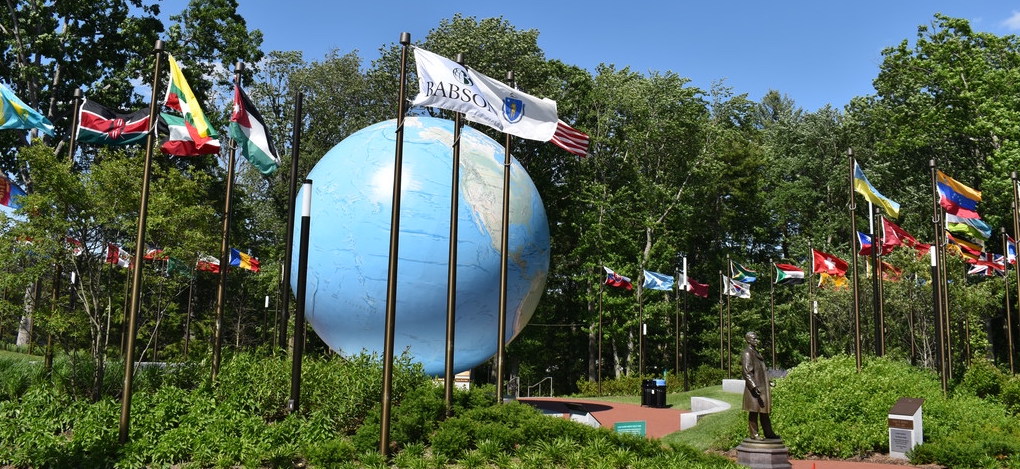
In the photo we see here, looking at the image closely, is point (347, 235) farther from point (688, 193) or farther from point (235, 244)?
point (688, 193)

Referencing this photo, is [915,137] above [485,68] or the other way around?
the other way around

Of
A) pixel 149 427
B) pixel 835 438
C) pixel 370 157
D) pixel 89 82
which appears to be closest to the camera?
pixel 149 427

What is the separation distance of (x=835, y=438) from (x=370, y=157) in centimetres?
1217

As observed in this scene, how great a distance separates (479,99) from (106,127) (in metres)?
8.24

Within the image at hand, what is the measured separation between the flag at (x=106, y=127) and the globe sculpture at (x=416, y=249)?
427 centimetres

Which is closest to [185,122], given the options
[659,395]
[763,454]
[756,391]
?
[756,391]

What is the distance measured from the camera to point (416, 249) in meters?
18.6

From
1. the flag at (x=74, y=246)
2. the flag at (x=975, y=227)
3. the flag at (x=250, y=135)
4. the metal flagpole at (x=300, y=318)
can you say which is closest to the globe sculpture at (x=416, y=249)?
the metal flagpole at (x=300, y=318)

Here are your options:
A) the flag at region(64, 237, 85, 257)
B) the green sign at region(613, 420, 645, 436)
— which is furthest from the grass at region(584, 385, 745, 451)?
the flag at region(64, 237, 85, 257)

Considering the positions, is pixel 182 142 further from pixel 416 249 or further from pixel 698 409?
pixel 698 409

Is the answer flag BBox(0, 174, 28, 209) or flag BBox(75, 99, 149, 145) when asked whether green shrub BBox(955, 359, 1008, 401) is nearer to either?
flag BBox(75, 99, 149, 145)

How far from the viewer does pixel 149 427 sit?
14484mm

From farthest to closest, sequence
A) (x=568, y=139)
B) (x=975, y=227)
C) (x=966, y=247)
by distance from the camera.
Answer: (x=966, y=247), (x=975, y=227), (x=568, y=139)

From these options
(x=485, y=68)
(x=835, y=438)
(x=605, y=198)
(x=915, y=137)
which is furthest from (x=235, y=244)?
(x=915, y=137)
